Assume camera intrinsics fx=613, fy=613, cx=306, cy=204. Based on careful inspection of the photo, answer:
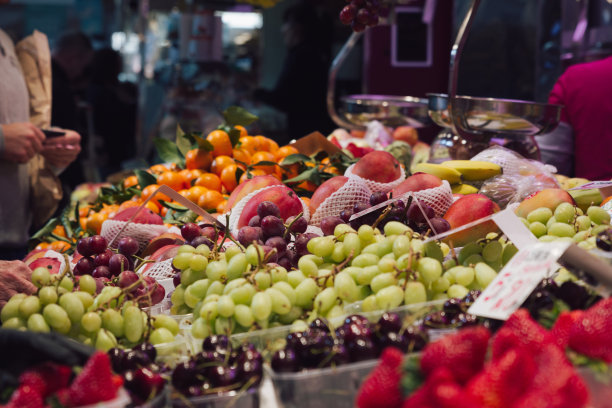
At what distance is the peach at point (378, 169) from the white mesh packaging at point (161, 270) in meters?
0.64

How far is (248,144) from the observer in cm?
236

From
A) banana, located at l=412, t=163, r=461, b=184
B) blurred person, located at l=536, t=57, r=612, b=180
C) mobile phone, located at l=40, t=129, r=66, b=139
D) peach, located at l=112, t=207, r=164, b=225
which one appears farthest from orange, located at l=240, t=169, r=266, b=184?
blurred person, located at l=536, t=57, r=612, b=180

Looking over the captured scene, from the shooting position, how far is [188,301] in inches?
48.1

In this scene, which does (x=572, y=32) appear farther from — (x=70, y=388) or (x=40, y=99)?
(x=70, y=388)

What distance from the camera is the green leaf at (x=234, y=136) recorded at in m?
2.33

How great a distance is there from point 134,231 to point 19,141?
1363 millimetres

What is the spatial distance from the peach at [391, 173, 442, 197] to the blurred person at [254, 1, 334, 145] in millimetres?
3229

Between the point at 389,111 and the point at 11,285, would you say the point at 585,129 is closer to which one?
the point at 389,111

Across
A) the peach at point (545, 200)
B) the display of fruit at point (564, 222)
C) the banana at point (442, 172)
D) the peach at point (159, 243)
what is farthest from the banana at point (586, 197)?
the peach at point (159, 243)

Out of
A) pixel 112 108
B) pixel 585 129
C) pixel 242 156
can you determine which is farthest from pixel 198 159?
pixel 112 108

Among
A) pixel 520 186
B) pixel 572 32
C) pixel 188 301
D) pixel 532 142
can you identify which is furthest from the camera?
pixel 572 32

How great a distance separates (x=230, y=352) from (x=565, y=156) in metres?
2.43

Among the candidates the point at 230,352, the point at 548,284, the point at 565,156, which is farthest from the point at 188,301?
the point at 565,156

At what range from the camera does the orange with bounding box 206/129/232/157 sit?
2301 mm
